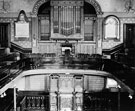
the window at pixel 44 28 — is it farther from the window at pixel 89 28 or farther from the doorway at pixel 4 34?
the window at pixel 89 28

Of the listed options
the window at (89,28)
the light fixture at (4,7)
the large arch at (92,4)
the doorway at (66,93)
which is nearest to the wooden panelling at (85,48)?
the window at (89,28)

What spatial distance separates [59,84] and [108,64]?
2634 millimetres

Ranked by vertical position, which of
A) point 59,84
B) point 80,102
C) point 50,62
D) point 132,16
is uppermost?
point 132,16

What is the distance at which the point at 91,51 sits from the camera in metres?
15.4

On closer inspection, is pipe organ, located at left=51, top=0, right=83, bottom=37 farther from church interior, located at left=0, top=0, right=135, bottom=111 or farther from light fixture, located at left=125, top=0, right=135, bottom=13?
light fixture, located at left=125, top=0, right=135, bottom=13

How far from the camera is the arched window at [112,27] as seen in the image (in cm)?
1539

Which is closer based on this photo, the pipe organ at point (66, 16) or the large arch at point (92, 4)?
the pipe organ at point (66, 16)

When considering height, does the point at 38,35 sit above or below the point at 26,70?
above

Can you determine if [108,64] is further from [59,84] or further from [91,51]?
[91,51]

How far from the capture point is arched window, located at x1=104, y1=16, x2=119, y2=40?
15393mm

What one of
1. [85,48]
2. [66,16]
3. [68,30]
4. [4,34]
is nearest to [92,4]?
[66,16]

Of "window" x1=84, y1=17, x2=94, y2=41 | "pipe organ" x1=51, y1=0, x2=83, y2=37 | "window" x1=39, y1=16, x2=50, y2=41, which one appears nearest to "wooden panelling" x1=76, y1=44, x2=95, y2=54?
"window" x1=84, y1=17, x2=94, y2=41

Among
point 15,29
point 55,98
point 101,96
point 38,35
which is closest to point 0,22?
point 15,29

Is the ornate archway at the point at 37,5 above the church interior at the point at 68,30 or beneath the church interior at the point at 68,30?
above
